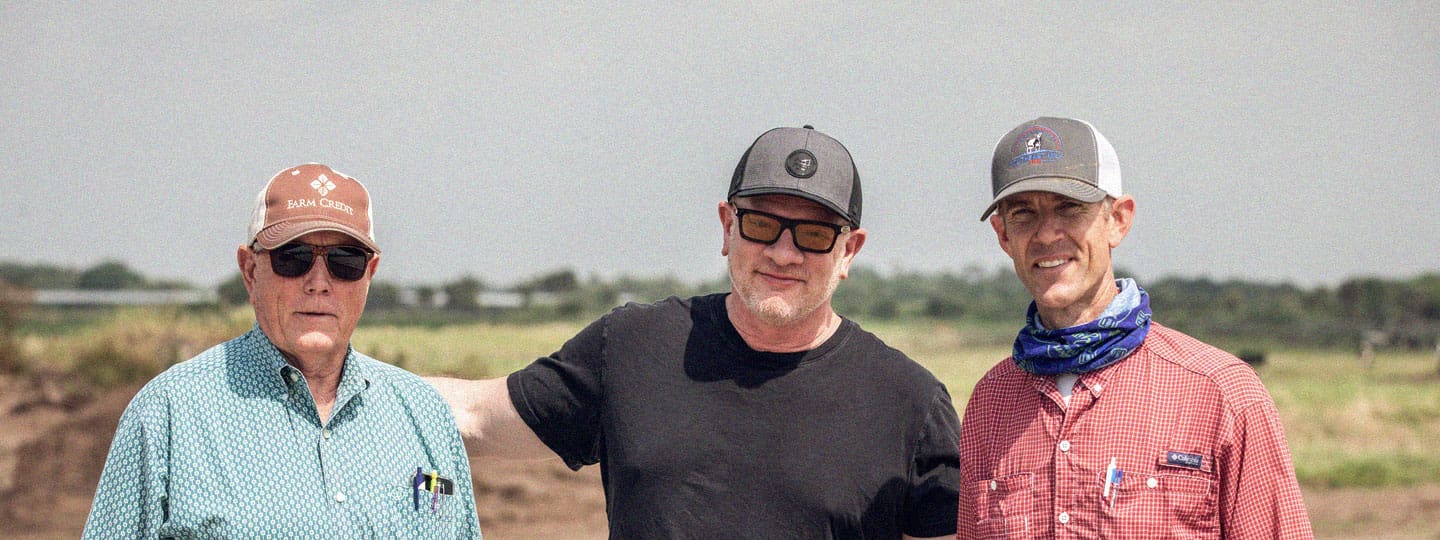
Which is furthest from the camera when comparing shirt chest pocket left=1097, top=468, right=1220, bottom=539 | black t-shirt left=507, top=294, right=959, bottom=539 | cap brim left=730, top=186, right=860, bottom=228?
cap brim left=730, top=186, right=860, bottom=228

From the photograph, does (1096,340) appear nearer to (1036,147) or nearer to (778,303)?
(1036,147)

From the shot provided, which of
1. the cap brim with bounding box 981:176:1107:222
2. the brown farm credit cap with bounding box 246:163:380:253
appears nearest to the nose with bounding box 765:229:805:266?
the cap brim with bounding box 981:176:1107:222

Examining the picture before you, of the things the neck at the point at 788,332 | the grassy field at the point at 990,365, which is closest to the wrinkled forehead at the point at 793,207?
the neck at the point at 788,332

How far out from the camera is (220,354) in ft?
11.5

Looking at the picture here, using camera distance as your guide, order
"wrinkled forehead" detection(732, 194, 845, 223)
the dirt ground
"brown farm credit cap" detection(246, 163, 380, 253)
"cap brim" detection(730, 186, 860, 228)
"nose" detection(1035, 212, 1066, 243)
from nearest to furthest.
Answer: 1. "brown farm credit cap" detection(246, 163, 380, 253)
2. "nose" detection(1035, 212, 1066, 243)
3. "cap brim" detection(730, 186, 860, 228)
4. "wrinkled forehead" detection(732, 194, 845, 223)
5. the dirt ground

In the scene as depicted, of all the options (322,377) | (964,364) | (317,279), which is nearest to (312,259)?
(317,279)

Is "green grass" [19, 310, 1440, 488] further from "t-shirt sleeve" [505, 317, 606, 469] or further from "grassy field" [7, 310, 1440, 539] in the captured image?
"t-shirt sleeve" [505, 317, 606, 469]

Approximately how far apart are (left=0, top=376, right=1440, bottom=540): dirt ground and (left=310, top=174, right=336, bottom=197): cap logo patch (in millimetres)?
19301

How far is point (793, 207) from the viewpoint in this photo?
13.9 ft

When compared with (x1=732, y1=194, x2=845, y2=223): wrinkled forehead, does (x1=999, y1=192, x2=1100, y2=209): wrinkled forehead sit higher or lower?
lower

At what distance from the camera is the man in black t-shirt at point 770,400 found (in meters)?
4.05

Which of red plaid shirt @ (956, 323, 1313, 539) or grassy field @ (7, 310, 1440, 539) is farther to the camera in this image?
grassy field @ (7, 310, 1440, 539)

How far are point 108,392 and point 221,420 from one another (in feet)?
80.1

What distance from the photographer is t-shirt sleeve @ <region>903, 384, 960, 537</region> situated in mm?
4043
